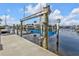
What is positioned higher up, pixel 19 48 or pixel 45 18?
pixel 45 18

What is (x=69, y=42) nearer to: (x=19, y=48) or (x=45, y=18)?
(x=45, y=18)

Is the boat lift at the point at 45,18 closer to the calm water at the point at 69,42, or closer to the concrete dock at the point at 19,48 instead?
the concrete dock at the point at 19,48

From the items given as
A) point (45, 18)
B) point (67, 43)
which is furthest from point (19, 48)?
point (67, 43)

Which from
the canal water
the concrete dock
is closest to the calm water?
the canal water

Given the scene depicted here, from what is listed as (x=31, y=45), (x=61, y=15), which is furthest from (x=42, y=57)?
(x=61, y=15)

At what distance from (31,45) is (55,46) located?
0.36m

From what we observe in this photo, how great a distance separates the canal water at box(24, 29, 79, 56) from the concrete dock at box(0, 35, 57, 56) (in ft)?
0.48

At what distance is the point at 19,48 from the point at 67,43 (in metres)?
0.71

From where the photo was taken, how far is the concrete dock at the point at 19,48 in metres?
2.89

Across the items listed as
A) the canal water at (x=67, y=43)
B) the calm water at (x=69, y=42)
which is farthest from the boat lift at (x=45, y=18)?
the calm water at (x=69, y=42)

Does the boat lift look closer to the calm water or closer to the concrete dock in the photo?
the concrete dock

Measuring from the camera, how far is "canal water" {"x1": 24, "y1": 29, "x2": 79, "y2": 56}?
2.83 metres

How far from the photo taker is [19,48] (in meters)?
2.94

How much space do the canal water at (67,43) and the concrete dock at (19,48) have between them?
0.48ft
